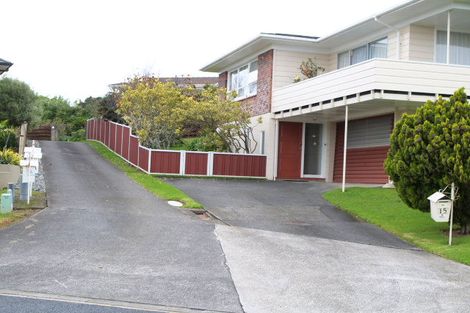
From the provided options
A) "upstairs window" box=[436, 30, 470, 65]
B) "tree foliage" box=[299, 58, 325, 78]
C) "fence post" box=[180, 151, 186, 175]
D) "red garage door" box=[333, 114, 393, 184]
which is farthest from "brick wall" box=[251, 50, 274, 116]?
"upstairs window" box=[436, 30, 470, 65]

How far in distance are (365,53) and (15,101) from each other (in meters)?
16.5

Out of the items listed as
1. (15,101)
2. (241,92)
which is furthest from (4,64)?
(241,92)

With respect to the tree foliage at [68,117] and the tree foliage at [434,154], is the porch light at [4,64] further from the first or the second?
the tree foliage at [68,117]

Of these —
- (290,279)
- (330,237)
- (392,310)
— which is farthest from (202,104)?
(392,310)

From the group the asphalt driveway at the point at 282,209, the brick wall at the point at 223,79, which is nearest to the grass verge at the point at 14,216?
the asphalt driveway at the point at 282,209

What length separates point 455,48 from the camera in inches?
806

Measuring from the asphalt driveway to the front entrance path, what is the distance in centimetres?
154

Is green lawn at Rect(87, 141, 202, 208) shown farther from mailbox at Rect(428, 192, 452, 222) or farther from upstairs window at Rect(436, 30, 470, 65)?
upstairs window at Rect(436, 30, 470, 65)

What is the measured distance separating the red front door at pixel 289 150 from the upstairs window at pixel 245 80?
2.67 m

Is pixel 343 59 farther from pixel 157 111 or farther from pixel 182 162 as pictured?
pixel 157 111

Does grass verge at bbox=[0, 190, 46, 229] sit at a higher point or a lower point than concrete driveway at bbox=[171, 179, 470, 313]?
higher

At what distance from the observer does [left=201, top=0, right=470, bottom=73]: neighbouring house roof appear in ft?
60.8

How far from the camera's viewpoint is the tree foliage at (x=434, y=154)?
12250 millimetres

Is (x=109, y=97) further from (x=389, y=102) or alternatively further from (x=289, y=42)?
(x=389, y=102)
